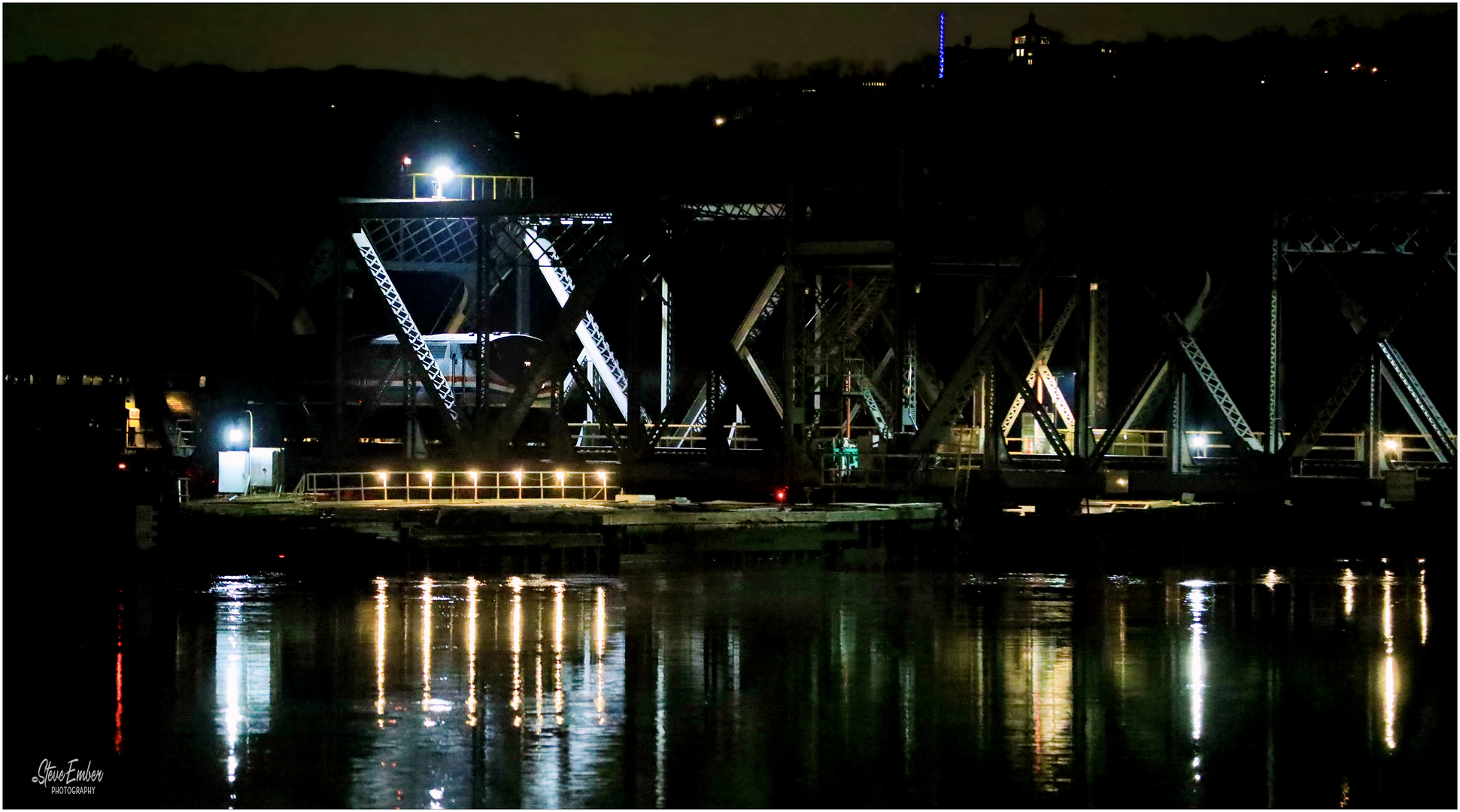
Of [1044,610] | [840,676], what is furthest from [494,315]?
[840,676]

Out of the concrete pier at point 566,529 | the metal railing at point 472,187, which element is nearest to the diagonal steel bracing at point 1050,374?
the concrete pier at point 566,529

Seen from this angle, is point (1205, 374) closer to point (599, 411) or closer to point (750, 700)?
point (599, 411)

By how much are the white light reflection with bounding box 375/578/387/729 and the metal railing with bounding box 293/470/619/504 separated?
7513 millimetres

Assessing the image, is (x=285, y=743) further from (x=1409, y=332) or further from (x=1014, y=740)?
(x=1409, y=332)

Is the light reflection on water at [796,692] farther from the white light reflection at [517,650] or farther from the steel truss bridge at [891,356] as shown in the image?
the steel truss bridge at [891,356]

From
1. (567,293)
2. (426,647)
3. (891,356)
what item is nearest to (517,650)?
(426,647)

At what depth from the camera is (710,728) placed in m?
23.9

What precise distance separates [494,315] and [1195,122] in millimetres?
42560

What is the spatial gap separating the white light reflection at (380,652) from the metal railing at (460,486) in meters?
7.51

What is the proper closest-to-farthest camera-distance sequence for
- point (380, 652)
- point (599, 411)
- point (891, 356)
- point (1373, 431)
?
point (380, 652), point (1373, 431), point (599, 411), point (891, 356)

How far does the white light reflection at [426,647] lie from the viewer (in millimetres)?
25312

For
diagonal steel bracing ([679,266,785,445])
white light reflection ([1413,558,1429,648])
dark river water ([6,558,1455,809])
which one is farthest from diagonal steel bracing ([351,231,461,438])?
white light reflection ([1413,558,1429,648])

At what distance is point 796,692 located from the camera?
26.4 meters

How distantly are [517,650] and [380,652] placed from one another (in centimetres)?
196
